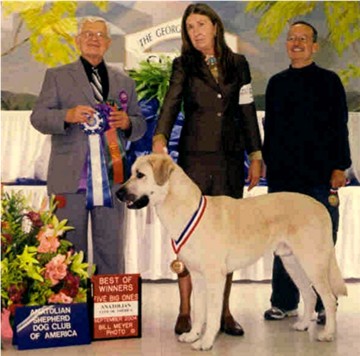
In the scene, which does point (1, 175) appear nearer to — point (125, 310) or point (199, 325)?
point (125, 310)

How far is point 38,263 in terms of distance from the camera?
3.27 m

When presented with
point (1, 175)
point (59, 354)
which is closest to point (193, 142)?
point (59, 354)

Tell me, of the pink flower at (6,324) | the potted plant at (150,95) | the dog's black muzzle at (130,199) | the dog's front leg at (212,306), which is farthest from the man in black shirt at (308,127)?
the pink flower at (6,324)

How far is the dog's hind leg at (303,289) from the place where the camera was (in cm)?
342

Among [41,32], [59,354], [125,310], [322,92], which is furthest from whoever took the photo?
[41,32]

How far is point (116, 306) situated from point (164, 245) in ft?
4.37

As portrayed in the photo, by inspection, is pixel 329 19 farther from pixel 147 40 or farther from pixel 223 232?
pixel 223 232

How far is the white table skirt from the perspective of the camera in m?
4.53

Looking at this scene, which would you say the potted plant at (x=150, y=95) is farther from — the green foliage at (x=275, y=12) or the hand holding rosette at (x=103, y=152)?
the green foliage at (x=275, y=12)

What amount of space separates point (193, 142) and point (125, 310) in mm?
914

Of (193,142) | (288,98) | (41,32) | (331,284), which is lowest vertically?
(331,284)

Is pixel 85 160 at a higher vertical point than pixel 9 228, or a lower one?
higher

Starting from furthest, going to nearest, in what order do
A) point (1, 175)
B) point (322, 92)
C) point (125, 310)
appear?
point (1, 175)
point (322, 92)
point (125, 310)

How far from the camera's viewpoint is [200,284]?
3.15 m
